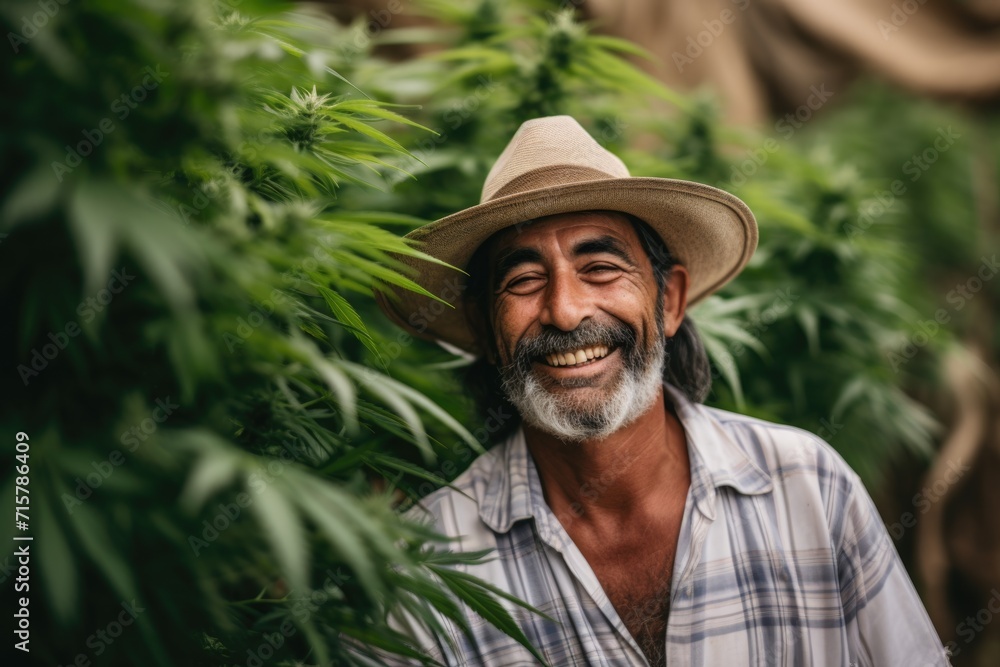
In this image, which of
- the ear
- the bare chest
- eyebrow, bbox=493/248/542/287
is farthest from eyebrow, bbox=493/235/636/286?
the bare chest

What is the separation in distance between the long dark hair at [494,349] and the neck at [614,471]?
0.67 feet

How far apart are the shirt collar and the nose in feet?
1.35

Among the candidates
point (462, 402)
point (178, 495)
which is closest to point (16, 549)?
point (178, 495)

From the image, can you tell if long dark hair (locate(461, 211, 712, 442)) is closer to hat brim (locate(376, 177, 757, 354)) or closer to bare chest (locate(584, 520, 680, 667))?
hat brim (locate(376, 177, 757, 354))

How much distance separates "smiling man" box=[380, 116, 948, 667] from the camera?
177 cm

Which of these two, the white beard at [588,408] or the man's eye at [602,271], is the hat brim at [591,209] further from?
the white beard at [588,408]

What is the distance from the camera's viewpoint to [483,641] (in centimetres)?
178

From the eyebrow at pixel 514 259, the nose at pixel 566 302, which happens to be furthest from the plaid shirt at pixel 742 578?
the eyebrow at pixel 514 259

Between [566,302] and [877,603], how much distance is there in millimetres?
1003

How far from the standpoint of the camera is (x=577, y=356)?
6.20ft

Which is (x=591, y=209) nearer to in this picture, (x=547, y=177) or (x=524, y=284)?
(x=547, y=177)

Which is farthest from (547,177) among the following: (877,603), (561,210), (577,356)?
(877,603)

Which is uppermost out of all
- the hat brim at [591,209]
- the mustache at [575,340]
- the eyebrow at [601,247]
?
the hat brim at [591,209]

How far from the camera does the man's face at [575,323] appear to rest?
1.86 meters
